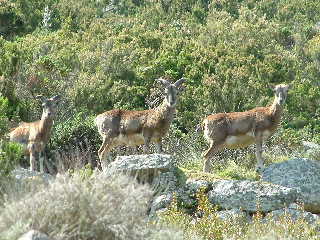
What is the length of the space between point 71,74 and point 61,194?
25.6 meters

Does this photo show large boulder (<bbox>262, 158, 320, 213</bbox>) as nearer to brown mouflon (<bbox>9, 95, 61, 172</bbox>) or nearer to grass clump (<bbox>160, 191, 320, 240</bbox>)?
grass clump (<bbox>160, 191, 320, 240</bbox>)

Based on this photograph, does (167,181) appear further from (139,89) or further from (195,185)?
(139,89)

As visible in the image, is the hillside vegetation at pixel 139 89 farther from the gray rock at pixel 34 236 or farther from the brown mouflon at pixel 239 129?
the brown mouflon at pixel 239 129

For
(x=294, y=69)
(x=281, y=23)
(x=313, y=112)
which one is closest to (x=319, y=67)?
(x=294, y=69)

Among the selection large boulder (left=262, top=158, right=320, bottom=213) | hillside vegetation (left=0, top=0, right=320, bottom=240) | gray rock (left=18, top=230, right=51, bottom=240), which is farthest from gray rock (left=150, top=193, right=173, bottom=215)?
gray rock (left=18, top=230, right=51, bottom=240)

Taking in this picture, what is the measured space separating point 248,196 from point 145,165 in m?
2.02

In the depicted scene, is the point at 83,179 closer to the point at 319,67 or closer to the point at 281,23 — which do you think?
the point at 319,67

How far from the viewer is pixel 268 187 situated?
14.6 meters

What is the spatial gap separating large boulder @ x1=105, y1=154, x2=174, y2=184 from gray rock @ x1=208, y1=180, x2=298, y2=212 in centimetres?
105

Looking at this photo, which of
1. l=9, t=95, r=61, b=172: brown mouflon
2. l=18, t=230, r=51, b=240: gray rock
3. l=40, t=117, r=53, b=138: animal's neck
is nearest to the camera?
l=18, t=230, r=51, b=240: gray rock

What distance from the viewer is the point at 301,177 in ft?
51.9

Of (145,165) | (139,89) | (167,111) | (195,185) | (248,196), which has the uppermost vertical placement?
(145,165)

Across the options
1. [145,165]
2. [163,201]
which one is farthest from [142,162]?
[163,201]

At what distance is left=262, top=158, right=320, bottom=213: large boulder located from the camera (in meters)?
15.4
